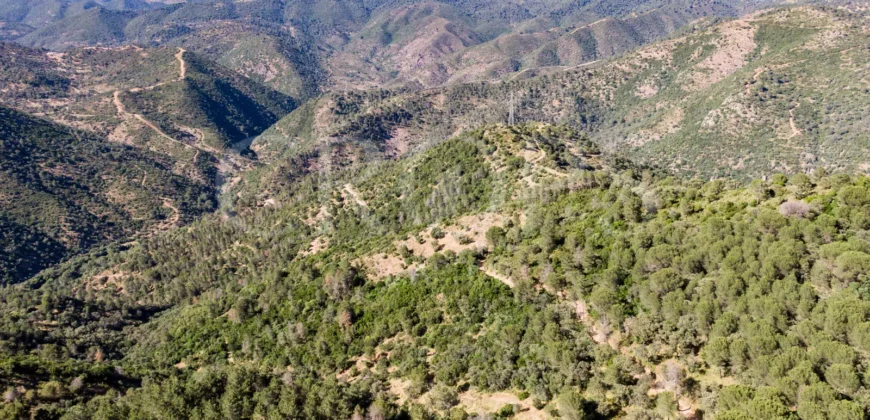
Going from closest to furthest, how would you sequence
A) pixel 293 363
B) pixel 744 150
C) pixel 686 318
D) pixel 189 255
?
pixel 686 318 < pixel 293 363 < pixel 189 255 < pixel 744 150

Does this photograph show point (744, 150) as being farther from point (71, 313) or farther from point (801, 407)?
point (71, 313)

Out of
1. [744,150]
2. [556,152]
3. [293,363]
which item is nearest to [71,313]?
[293,363]

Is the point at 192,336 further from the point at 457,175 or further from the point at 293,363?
the point at 457,175

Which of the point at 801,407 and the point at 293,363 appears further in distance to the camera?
the point at 293,363

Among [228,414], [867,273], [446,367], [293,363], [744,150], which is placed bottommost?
[744,150]

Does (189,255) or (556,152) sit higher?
(556,152)

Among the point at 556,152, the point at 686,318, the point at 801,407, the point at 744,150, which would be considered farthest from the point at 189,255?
the point at 744,150

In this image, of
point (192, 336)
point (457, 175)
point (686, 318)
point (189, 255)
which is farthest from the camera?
point (189, 255)
